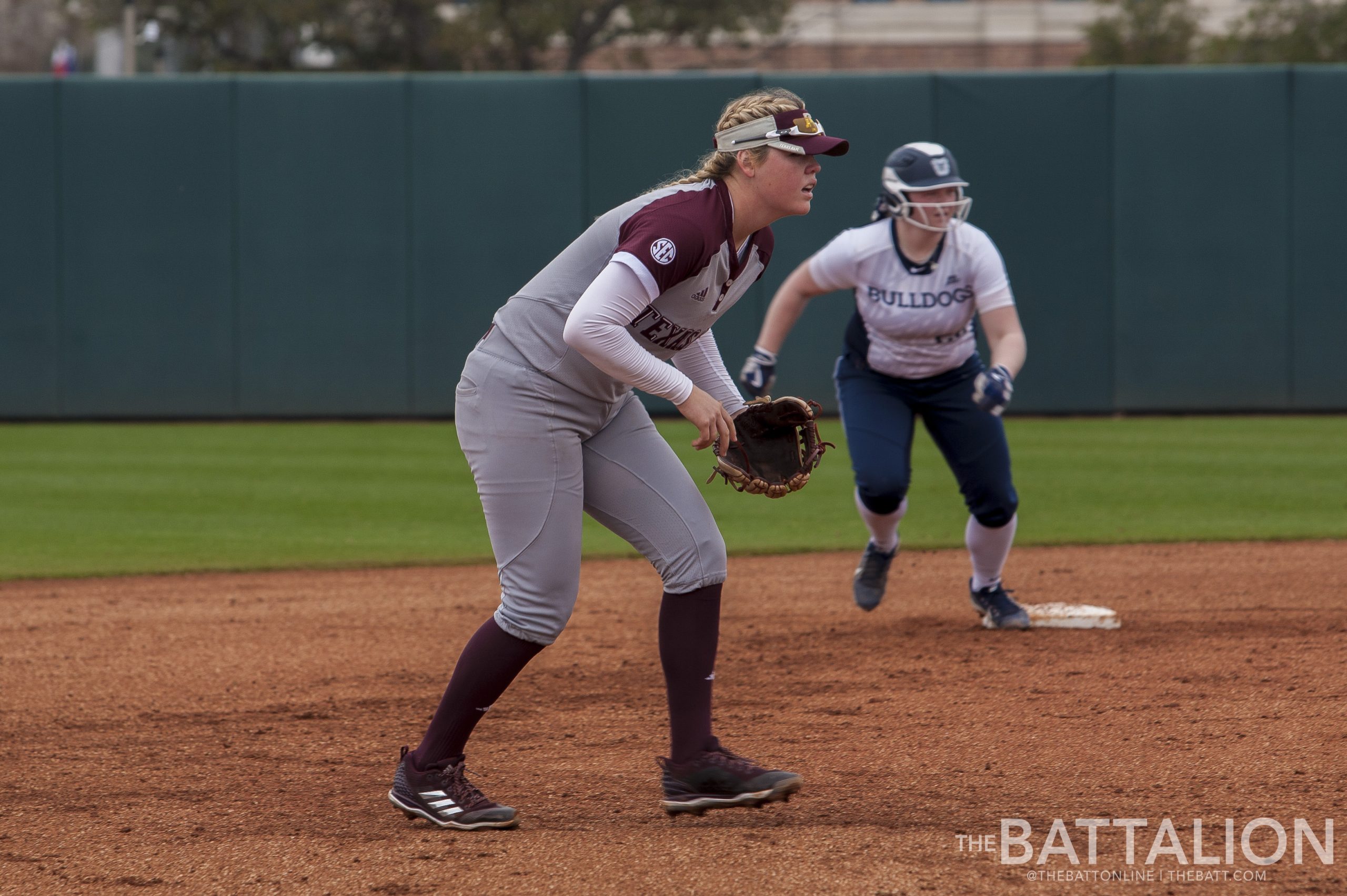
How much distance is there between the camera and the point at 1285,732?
4164 mm

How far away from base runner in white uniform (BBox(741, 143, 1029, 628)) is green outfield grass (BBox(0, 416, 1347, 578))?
2.39 metres

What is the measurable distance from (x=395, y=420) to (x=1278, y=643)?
11.3 meters

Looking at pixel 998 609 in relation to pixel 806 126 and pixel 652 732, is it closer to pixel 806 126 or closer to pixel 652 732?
pixel 652 732

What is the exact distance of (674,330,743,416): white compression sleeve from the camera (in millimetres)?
3844

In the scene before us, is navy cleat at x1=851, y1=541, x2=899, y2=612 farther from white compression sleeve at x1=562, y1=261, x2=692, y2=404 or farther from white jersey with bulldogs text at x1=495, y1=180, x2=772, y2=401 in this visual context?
white compression sleeve at x1=562, y1=261, x2=692, y2=404

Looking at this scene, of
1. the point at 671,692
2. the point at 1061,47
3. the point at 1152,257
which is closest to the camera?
the point at 671,692

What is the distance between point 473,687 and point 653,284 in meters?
1.09

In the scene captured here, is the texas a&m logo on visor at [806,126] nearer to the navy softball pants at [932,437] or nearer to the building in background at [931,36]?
the navy softball pants at [932,437]

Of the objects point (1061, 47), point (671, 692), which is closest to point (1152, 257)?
point (671, 692)

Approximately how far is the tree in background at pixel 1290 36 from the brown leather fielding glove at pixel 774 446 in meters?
29.6

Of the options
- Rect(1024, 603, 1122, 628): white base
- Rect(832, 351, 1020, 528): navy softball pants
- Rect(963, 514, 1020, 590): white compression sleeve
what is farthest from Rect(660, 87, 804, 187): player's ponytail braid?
Rect(1024, 603, 1122, 628): white base

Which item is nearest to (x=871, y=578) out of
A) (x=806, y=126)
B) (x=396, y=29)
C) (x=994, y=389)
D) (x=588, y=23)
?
(x=994, y=389)

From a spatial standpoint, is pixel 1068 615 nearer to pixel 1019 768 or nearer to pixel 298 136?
pixel 1019 768

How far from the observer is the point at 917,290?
565cm
